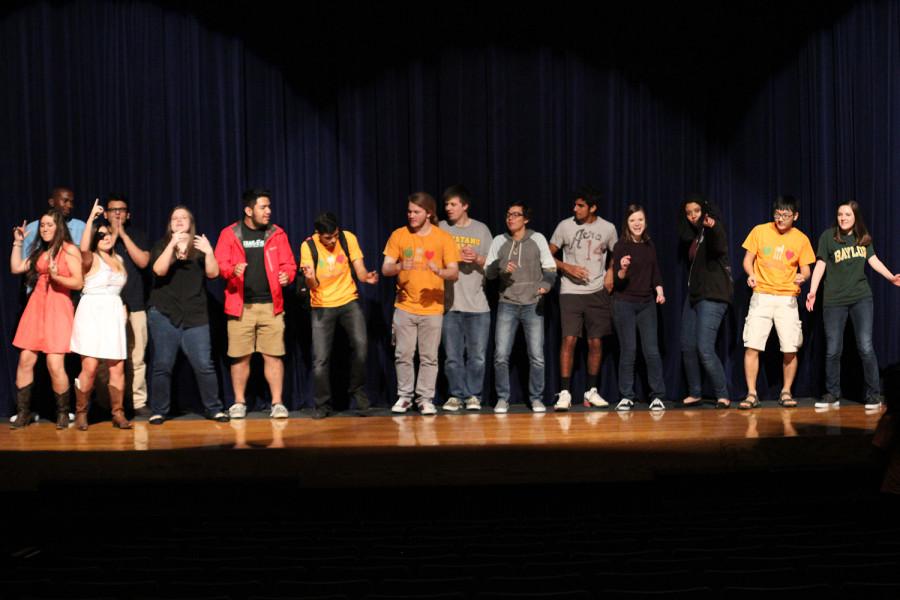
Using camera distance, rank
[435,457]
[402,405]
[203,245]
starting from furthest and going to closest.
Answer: [402,405], [203,245], [435,457]

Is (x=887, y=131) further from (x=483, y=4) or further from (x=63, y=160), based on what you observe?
(x=63, y=160)

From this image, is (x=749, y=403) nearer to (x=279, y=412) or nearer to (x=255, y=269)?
(x=279, y=412)

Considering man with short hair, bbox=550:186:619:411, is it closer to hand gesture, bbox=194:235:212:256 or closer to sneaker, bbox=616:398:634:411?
sneaker, bbox=616:398:634:411

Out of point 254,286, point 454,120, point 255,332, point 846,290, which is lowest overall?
point 255,332

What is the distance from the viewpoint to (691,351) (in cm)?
800

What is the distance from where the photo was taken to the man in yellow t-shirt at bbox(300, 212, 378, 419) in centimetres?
749

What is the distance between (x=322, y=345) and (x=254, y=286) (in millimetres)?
651

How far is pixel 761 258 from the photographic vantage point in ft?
25.7

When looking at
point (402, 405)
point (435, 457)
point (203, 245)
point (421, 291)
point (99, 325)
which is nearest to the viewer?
point (435, 457)

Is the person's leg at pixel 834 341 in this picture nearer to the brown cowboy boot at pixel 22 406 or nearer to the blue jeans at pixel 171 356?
the blue jeans at pixel 171 356

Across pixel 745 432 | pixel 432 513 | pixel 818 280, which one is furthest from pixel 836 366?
pixel 432 513

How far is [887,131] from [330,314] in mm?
4727

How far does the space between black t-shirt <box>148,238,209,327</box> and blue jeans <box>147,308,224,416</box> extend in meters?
0.05

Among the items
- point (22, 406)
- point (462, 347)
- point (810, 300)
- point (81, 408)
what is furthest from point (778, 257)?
point (22, 406)
